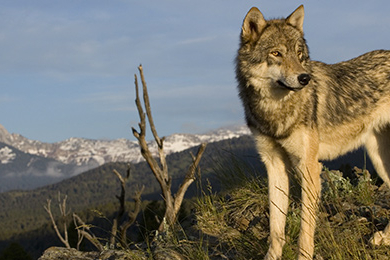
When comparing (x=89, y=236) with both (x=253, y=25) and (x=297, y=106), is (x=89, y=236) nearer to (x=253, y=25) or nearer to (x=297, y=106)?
(x=297, y=106)

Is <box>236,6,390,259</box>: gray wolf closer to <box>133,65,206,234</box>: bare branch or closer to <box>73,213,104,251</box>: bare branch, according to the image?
<box>73,213,104,251</box>: bare branch

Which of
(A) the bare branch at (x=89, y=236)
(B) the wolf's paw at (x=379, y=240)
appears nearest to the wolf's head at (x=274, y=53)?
(B) the wolf's paw at (x=379, y=240)

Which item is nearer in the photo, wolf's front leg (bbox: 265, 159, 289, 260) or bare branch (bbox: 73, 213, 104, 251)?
wolf's front leg (bbox: 265, 159, 289, 260)

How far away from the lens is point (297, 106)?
595cm

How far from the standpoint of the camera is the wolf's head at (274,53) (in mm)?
5535

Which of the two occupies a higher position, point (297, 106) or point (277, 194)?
point (297, 106)

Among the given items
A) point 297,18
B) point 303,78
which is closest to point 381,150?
point 297,18

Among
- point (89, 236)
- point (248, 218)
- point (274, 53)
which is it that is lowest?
point (89, 236)

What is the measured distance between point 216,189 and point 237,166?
67cm

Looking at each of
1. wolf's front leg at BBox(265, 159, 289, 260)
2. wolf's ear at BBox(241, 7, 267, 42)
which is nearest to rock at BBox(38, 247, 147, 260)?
wolf's front leg at BBox(265, 159, 289, 260)

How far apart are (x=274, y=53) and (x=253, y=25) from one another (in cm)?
62

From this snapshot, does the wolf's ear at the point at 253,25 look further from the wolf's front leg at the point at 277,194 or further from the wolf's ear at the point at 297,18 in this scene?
the wolf's front leg at the point at 277,194

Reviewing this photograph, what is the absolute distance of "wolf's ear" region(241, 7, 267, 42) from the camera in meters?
6.00

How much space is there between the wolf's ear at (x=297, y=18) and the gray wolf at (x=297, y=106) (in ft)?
0.04
